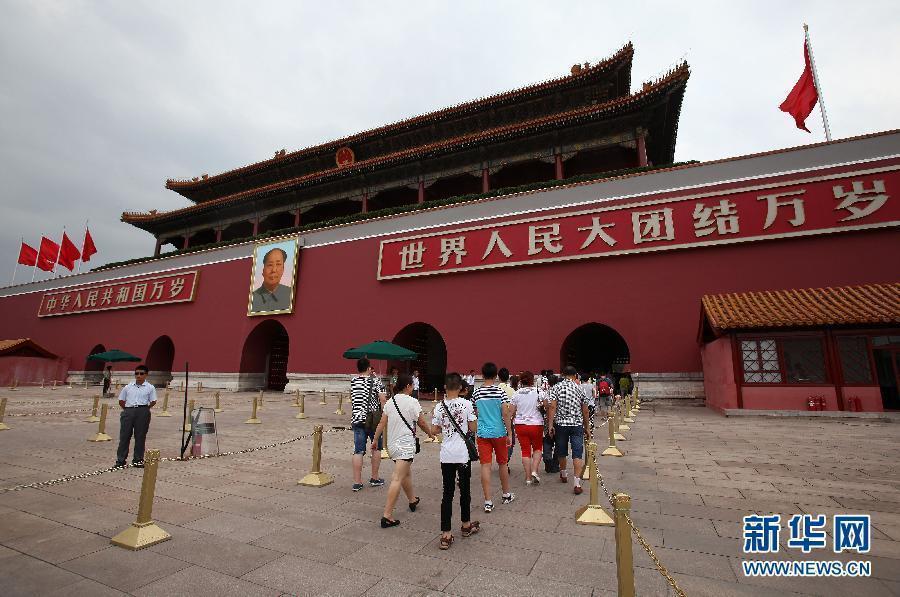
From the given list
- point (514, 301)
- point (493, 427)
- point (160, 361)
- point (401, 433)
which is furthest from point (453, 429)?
point (160, 361)

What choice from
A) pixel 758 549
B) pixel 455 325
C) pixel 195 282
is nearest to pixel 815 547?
pixel 758 549

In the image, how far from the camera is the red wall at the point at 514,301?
12742mm

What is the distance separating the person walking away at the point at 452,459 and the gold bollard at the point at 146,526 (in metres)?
2.45

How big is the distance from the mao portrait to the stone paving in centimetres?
1268

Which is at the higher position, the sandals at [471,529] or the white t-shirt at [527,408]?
the white t-shirt at [527,408]

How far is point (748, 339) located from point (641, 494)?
8224 millimetres

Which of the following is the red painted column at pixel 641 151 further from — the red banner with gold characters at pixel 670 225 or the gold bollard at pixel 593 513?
the gold bollard at pixel 593 513

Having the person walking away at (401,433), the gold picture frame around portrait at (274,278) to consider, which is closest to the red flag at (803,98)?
the person walking away at (401,433)

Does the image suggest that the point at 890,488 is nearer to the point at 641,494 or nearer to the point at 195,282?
the point at 641,494

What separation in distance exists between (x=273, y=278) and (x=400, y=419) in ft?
60.2

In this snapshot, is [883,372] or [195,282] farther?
[195,282]

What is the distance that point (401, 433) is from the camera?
439 centimetres

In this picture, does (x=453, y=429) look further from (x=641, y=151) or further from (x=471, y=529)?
Result: (x=641, y=151)

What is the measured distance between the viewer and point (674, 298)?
13.7 metres
